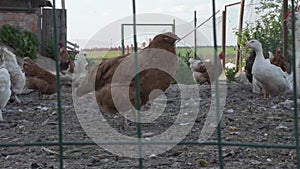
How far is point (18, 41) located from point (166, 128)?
323 inches

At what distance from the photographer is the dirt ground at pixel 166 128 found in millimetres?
2832

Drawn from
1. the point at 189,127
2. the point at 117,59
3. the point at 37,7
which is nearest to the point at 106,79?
the point at 117,59

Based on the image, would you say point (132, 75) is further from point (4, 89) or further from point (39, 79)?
point (39, 79)

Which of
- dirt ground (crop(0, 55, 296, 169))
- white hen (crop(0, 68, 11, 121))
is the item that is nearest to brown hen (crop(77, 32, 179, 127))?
dirt ground (crop(0, 55, 296, 169))

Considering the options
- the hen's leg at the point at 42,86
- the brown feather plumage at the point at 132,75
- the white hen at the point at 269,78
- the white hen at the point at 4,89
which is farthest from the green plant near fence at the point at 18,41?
the brown feather plumage at the point at 132,75

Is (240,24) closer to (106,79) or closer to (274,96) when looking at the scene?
(274,96)

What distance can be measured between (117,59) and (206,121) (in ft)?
3.35

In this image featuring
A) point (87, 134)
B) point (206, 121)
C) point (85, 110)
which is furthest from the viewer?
point (85, 110)

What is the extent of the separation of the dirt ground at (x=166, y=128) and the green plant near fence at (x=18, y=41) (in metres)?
4.93

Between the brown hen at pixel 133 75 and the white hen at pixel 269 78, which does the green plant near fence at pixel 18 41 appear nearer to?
the white hen at pixel 269 78

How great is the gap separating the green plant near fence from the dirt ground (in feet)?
16.2

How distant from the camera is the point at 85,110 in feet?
17.5

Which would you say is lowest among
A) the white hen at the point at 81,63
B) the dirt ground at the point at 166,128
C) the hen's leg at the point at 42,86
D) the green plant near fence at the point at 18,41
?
the dirt ground at the point at 166,128

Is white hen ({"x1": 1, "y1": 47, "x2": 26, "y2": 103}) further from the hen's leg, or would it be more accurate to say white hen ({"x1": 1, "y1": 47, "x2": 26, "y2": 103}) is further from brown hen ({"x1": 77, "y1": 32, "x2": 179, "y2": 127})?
brown hen ({"x1": 77, "y1": 32, "x2": 179, "y2": 127})
